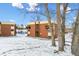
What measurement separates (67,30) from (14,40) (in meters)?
0.64

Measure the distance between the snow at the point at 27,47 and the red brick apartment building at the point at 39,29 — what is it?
0.06 metres

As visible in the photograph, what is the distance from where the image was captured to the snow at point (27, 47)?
6.35 feet

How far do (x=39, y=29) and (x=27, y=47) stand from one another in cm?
26

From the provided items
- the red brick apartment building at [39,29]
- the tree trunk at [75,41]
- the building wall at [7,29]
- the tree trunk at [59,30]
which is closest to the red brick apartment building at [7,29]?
the building wall at [7,29]

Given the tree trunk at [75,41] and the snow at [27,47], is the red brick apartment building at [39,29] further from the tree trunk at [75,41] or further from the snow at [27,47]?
the tree trunk at [75,41]

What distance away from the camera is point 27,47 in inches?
78.1

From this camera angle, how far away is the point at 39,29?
6.61ft

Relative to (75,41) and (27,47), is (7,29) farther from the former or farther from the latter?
(75,41)

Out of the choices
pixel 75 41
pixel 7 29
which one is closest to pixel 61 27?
pixel 75 41

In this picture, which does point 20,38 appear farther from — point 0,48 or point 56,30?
point 56,30

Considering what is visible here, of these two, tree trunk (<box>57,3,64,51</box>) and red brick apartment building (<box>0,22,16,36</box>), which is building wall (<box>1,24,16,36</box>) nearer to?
red brick apartment building (<box>0,22,16,36</box>)

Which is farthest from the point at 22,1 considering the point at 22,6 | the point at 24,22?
the point at 24,22

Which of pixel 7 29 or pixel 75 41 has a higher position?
pixel 7 29

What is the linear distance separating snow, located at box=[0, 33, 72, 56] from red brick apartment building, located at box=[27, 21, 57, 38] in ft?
0.19
